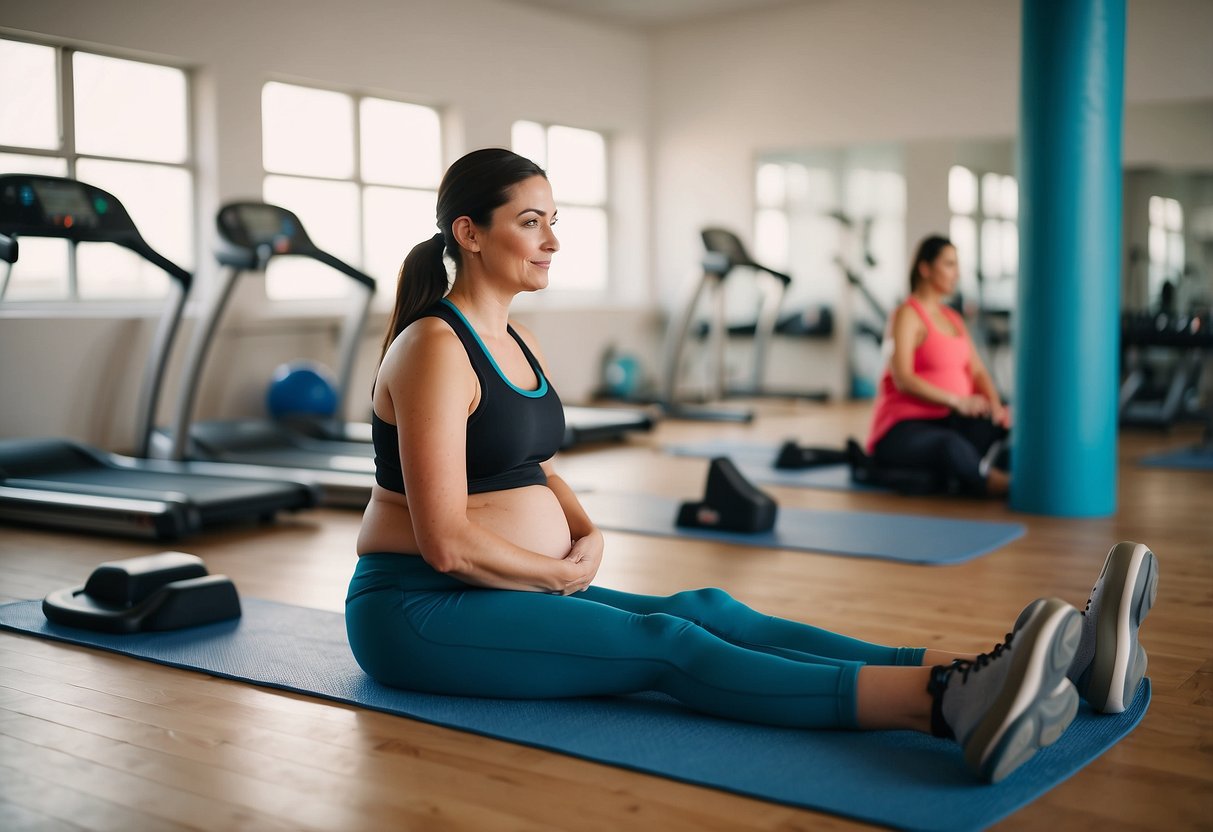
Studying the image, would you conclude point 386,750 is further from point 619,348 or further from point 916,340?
point 619,348

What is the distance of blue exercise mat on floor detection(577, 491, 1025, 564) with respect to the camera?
3.65m

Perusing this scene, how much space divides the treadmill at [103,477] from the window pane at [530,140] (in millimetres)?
4180

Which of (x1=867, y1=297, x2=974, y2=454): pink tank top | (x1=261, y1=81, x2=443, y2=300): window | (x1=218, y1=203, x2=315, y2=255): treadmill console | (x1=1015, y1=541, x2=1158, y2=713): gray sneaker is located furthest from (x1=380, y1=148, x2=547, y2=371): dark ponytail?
(x1=261, y1=81, x2=443, y2=300): window

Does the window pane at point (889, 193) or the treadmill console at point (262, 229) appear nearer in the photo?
the treadmill console at point (262, 229)

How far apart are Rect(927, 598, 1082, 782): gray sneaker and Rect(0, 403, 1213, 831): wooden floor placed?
0.10m

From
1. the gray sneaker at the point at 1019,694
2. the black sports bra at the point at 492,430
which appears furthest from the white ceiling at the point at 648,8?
the gray sneaker at the point at 1019,694

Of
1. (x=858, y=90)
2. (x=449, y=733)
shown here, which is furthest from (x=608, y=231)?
(x=449, y=733)

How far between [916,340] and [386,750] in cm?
322

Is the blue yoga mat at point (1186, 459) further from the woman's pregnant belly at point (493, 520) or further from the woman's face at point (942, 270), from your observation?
the woman's pregnant belly at point (493, 520)

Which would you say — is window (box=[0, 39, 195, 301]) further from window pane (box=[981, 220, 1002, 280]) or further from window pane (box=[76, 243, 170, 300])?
window pane (box=[981, 220, 1002, 280])

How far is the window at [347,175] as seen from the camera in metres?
7.21

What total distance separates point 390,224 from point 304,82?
44.0 inches

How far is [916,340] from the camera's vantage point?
184 inches

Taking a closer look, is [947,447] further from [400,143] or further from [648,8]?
[648,8]
